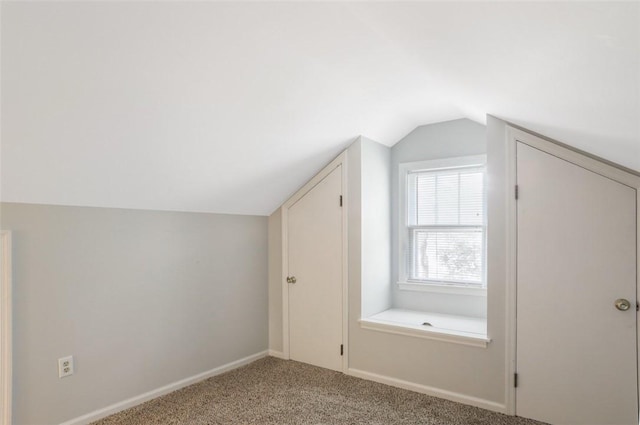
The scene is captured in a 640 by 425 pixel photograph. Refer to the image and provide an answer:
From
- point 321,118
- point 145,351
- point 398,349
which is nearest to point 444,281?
point 398,349

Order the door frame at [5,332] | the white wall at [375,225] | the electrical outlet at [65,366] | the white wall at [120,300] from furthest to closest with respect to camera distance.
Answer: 1. the white wall at [375,225]
2. the electrical outlet at [65,366]
3. the white wall at [120,300]
4. the door frame at [5,332]

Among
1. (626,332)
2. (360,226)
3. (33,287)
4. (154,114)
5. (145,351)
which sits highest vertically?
(154,114)

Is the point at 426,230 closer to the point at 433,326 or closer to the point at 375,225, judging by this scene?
the point at 375,225

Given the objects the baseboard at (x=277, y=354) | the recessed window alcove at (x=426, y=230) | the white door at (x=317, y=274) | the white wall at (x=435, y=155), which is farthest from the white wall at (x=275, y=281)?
the white wall at (x=435, y=155)

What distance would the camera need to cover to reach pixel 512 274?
8.61 ft

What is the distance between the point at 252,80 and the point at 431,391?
250 centimetres

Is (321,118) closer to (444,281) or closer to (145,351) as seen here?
(444,281)

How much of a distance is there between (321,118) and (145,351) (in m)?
2.10

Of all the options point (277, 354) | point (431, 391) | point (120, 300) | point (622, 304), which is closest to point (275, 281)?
point (277, 354)

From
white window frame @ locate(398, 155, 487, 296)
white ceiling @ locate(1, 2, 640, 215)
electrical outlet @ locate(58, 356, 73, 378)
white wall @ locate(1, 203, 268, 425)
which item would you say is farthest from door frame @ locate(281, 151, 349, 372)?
electrical outlet @ locate(58, 356, 73, 378)

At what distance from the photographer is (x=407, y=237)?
371cm

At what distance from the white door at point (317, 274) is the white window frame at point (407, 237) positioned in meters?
0.69

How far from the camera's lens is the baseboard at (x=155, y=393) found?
8.11ft

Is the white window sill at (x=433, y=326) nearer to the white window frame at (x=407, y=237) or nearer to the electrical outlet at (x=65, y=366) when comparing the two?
the white window frame at (x=407, y=237)
